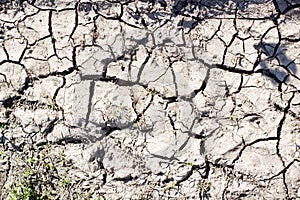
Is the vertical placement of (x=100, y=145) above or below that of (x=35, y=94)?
below

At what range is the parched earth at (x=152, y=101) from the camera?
421 cm

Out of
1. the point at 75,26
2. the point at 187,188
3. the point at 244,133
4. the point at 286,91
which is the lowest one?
the point at 187,188

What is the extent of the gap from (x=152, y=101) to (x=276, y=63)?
92 cm

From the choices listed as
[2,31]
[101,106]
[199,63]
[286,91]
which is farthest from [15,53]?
[286,91]

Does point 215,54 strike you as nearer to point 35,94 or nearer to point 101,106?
point 101,106

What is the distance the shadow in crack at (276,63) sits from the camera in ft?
14.0

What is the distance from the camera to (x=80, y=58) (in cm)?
444

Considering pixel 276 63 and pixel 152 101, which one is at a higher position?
pixel 276 63

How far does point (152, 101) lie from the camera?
4.36m

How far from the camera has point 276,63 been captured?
429cm

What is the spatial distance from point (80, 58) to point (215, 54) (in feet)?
3.23

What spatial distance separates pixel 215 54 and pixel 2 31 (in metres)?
1.60

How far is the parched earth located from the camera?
13.8 feet

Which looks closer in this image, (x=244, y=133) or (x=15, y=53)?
(x=244, y=133)
